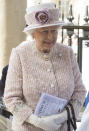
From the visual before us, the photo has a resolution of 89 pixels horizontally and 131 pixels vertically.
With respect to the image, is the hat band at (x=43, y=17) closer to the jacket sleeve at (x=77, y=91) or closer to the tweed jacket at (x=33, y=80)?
the tweed jacket at (x=33, y=80)

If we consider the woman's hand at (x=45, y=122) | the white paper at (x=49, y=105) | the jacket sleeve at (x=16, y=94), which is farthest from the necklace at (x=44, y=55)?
the woman's hand at (x=45, y=122)

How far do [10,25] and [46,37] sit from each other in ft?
9.56

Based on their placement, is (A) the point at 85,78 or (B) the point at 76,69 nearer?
(B) the point at 76,69

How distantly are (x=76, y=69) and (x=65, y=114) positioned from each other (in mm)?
363

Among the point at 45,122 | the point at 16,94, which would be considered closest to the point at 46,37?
the point at 16,94

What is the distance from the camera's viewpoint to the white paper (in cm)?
274

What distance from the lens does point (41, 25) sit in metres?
2.81

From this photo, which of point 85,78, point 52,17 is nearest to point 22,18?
point 85,78

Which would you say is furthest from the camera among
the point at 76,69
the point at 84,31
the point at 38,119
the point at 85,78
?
the point at 84,31

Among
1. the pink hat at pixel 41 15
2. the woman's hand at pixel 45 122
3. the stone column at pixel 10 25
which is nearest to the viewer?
the woman's hand at pixel 45 122

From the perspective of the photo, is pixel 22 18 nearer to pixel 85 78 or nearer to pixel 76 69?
pixel 85 78

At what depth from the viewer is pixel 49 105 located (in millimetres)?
2799

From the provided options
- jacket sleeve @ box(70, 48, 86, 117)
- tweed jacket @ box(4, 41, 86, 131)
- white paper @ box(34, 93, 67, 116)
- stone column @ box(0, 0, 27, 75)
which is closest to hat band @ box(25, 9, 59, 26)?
tweed jacket @ box(4, 41, 86, 131)

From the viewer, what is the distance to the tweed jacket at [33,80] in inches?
108
